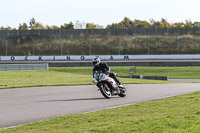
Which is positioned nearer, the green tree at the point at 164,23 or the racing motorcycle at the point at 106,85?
the racing motorcycle at the point at 106,85

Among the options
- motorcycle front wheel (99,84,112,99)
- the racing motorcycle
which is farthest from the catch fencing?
motorcycle front wheel (99,84,112,99)

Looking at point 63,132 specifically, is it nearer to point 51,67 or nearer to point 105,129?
point 105,129

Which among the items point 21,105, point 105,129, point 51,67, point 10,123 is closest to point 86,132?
point 105,129

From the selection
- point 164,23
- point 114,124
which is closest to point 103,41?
point 164,23

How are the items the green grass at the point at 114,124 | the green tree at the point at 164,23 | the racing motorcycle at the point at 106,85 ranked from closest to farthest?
1. the green grass at the point at 114,124
2. the racing motorcycle at the point at 106,85
3. the green tree at the point at 164,23

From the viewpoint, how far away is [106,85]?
16.0 metres

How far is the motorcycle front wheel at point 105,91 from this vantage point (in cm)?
1583

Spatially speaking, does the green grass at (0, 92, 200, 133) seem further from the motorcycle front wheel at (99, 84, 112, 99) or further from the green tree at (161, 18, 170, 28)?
the green tree at (161, 18, 170, 28)

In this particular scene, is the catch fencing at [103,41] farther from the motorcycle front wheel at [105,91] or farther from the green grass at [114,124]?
the green grass at [114,124]

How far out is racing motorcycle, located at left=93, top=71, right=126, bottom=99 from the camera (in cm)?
1562

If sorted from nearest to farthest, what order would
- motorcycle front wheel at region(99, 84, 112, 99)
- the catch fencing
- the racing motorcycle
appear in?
the racing motorcycle
motorcycle front wheel at region(99, 84, 112, 99)
the catch fencing

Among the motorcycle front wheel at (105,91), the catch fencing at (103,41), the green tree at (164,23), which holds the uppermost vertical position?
the green tree at (164,23)

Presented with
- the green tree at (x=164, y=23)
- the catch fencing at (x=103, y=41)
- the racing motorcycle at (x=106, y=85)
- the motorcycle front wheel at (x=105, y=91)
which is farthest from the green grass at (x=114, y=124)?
the green tree at (x=164, y=23)

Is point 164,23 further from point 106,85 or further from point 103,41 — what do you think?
point 106,85
